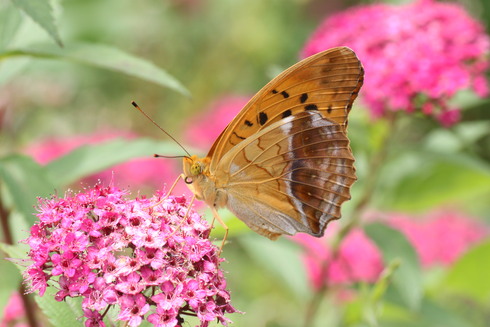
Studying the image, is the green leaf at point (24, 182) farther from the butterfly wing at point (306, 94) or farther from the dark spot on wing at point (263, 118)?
the dark spot on wing at point (263, 118)

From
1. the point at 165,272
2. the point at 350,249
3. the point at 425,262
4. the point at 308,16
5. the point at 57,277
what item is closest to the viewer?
the point at 165,272

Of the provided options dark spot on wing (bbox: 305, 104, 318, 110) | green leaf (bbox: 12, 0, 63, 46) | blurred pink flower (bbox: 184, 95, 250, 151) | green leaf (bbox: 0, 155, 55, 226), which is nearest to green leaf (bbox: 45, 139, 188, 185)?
green leaf (bbox: 0, 155, 55, 226)

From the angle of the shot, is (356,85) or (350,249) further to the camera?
(350,249)

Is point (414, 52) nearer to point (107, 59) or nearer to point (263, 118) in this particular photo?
point (263, 118)

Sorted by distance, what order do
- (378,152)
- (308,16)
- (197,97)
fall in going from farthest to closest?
(308,16), (197,97), (378,152)

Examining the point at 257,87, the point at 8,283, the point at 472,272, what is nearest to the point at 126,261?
the point at 8,283

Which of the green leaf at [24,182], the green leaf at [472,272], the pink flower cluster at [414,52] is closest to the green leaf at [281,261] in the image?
the green leaf at [472,272]

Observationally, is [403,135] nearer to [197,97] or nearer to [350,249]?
[197,97]

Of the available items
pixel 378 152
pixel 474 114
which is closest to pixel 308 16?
pixel 474 114
